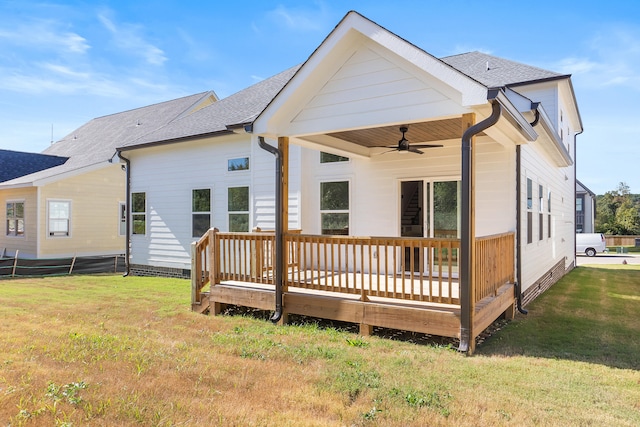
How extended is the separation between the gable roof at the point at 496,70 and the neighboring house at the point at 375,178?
63 mm

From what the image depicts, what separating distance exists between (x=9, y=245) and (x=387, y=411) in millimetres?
18718

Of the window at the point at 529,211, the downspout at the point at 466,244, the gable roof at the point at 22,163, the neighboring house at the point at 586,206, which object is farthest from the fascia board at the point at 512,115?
the neighboring house at the point at 586,206

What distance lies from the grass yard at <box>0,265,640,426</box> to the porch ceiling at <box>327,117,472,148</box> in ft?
11.0

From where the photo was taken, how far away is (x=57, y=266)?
13094 millimetres

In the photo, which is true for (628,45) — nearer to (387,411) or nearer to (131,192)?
(387,411)

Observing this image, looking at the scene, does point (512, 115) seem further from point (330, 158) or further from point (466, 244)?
point (330, 158)

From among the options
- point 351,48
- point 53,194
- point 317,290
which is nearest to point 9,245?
point 53,194

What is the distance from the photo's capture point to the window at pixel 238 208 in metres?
10.6

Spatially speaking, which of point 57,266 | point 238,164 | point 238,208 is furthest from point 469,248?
point 57,266

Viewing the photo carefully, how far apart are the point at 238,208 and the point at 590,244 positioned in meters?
24.6

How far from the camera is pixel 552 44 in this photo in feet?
42.3

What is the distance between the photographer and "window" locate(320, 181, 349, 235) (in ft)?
30.2

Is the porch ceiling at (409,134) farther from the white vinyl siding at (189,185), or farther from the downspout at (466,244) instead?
the white vinyl siding at (189,185)

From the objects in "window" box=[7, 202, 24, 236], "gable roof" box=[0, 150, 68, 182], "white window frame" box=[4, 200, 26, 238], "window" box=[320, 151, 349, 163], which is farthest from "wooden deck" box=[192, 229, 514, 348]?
"gable roof" box=[0, 150, 68, 182]
